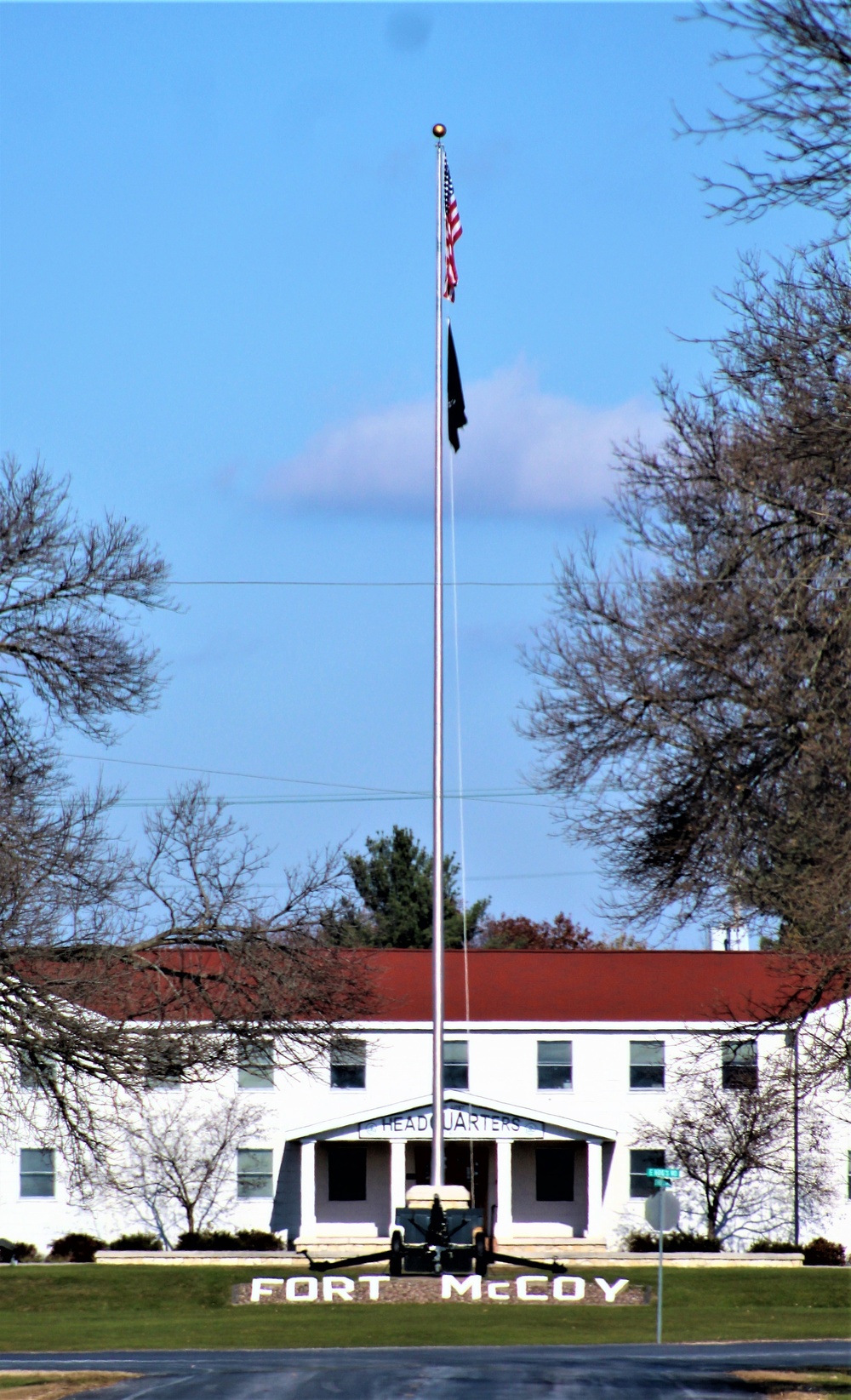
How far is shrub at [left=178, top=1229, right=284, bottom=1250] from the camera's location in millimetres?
44188

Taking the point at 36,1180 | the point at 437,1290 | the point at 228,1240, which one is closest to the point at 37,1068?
the point at 437,1290

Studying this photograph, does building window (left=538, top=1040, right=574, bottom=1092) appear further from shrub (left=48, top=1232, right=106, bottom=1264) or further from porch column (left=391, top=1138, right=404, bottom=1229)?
shrub (left=48, top=1232, right=106, bottom=1264)

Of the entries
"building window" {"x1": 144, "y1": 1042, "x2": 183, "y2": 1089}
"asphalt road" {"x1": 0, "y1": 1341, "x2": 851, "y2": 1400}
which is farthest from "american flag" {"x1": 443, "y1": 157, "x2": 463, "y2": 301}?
"asphalt road" {"x1": 0, "y1": 1341, "x2": 851, "y2": 1400}

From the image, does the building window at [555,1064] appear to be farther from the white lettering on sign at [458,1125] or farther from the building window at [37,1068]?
the building window at [37,1068]

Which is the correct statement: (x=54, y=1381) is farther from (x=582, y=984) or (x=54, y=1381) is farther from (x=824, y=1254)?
(x=582, y=984)

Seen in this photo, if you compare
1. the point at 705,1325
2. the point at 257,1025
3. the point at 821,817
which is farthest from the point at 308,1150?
the point at 821,817

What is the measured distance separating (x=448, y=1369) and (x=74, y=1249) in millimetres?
25459

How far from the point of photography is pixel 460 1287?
120 ft

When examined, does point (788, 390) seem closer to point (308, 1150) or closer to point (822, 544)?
point (822, 544)

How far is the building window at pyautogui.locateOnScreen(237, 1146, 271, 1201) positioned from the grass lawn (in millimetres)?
5306

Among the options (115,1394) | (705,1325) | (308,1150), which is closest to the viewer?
(115,1394)

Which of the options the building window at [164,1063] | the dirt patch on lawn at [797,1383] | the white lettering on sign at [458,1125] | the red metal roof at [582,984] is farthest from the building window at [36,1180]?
the dirt patch on lawn at [797,1383]

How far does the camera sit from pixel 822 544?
54.0 feet

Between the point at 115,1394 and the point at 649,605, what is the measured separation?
11062mm
